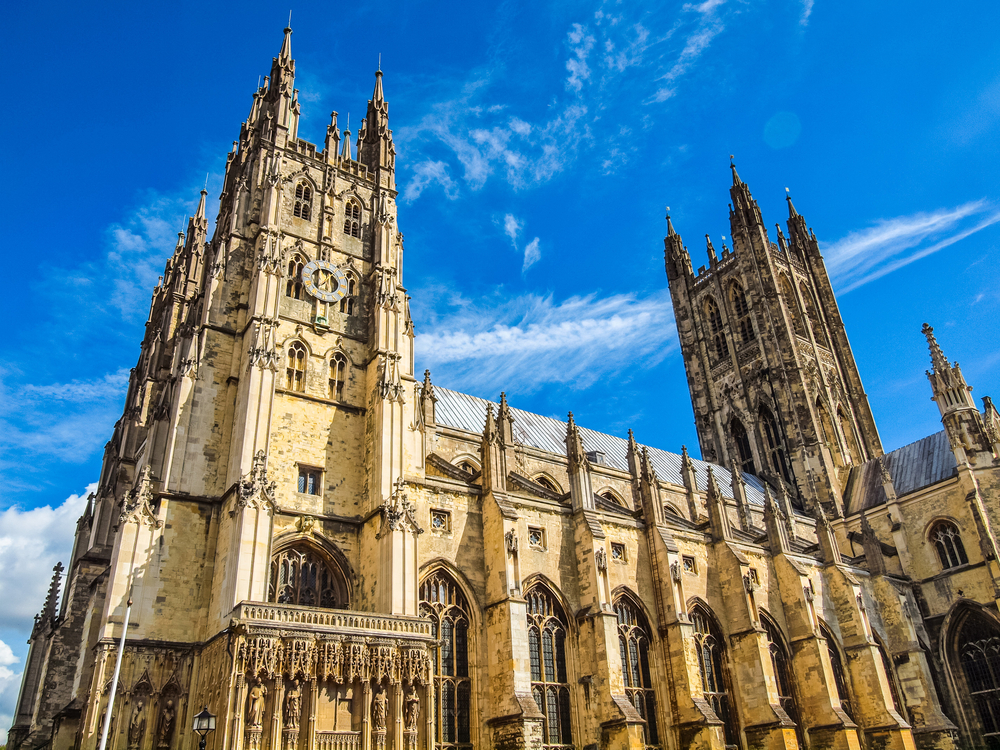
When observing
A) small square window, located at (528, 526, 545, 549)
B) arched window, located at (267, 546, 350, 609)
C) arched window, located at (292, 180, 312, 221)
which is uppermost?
arched window, located at (292, 180, 312, 221)

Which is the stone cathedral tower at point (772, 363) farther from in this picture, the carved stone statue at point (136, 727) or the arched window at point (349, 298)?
the carved stone statue at point (136, 727)

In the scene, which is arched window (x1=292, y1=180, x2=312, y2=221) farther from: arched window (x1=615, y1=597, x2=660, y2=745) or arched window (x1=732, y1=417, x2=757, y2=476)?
arched window (x1=732, y1=417, x2=757, y2=476)

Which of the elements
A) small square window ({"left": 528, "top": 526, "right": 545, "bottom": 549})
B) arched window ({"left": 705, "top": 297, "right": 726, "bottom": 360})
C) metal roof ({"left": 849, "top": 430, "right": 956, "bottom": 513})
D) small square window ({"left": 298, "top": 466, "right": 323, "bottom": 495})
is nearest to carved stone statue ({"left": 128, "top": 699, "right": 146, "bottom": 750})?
small square window ({"left": 298, "top": 466, "right": 323, "bottom": 495})

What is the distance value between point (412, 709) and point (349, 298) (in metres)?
16.1

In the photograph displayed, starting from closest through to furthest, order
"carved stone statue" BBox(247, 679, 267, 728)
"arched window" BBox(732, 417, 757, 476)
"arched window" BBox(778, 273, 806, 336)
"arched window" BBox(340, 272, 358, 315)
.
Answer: "carved stone statue" BBox(247, 679, 267, 728)
"arched window" BBox(340, 272, 358, 315)
"arched window" BBox(732, 417, 757, 476)
"arched window" BBox(778, 273, 806, 336)

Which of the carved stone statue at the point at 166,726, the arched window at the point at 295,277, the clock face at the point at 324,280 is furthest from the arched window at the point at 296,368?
the carved stone statue at the point at 166,726

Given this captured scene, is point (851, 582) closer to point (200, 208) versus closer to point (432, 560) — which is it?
point (432, 560)

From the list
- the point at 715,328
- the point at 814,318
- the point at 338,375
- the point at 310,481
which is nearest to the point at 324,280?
the point at 338,375

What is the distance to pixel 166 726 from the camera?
67.0 ft

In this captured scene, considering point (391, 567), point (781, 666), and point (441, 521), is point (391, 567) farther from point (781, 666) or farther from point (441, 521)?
point (781, 666)

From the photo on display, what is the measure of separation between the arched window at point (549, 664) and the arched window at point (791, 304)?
38.2 m

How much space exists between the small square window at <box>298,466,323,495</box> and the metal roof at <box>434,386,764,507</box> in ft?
39.8

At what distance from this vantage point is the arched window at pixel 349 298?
99.5 feet

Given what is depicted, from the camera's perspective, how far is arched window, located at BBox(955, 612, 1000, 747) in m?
36.5
